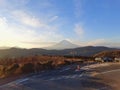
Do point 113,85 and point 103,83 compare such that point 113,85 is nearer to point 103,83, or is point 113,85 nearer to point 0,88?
point 103,83

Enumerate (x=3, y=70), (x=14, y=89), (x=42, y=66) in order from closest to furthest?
(x=14, y=89)
(x=3, y=70)
(x=42, y=66)

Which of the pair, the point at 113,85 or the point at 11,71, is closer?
the point at 113,85

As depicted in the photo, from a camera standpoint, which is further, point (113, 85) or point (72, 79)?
point (72, 79)

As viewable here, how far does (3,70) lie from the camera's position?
4112 cm

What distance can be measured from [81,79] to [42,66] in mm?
14601

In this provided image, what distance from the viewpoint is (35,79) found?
33.8 metres

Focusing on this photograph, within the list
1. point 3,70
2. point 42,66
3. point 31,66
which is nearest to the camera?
point 3,70

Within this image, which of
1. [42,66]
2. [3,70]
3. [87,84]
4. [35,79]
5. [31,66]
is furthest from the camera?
[42,66]

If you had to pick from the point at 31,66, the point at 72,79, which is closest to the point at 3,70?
the point at 31,66

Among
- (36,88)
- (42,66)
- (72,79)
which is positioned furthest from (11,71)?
(36,88)

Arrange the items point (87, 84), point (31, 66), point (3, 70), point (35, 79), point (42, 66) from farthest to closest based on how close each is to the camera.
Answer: point (42, 66) → point (31, 66) → point (3, 70) → point (35, 79) → point (87, 84)

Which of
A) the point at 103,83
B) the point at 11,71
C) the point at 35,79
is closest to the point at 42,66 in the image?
the point at 11,71

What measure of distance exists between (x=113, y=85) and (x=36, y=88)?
8484mm

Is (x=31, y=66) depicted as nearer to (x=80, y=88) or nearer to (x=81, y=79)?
(x=81, y=79)
